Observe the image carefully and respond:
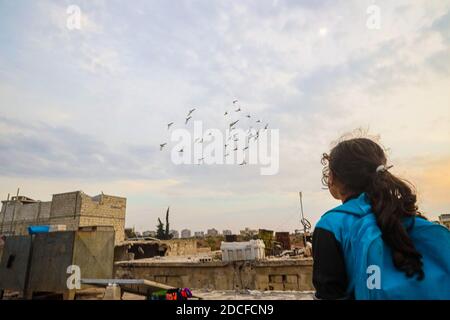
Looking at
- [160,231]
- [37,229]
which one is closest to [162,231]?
[160,231]

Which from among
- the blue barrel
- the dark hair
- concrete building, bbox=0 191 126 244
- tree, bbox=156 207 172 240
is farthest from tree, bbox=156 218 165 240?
the dark hair

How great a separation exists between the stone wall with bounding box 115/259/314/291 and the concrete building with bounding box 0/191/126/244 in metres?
18.4

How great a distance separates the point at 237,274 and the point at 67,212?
24169 millimetres

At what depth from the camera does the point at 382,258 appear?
1204 mm

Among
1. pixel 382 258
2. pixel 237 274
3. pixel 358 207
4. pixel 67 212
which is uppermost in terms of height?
pixel 67 212

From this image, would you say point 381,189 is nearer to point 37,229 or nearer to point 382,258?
point 382,258

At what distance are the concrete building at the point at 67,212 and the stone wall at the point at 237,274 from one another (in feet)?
60.5

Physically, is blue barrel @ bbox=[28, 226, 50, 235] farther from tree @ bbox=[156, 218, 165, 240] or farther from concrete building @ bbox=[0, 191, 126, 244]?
tree @ bbox=[156, 218, 165, 240]

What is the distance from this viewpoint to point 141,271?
39.2 feet

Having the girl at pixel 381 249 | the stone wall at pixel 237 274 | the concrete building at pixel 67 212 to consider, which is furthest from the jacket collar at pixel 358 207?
the concrete building at pixel 67 212

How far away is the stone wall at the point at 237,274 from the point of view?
934 centimetres
